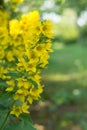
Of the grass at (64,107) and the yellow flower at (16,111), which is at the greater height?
the grass at (64,107)

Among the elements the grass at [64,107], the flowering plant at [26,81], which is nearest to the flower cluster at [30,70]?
the flowering plant at [26,81]

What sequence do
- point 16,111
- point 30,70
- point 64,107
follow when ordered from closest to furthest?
point 30,70, point 16,111, point 64,107

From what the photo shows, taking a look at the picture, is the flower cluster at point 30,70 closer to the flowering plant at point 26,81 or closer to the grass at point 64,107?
the flowering plant at point 26,81

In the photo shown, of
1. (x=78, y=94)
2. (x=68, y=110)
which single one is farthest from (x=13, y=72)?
(x=78, y=94)

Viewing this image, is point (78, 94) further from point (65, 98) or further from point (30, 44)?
point (30, 44)

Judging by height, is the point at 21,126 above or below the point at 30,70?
below

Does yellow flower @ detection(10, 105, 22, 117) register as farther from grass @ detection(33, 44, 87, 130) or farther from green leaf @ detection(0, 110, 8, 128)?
grass @ detection(33, 44, 87, 130)

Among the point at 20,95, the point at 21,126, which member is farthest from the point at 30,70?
the point at 21,126

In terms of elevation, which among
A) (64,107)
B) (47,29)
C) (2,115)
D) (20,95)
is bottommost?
(2,115)

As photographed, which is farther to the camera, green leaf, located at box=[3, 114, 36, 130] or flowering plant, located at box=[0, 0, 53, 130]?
green leaf, located at box=[3, 114, 36, 130]

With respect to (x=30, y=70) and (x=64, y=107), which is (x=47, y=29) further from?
(x=64, y=107)

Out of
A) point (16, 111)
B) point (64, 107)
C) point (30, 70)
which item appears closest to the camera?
point (30, 70)

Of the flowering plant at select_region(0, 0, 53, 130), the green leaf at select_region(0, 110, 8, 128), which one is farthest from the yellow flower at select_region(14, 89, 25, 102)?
the green leaf at select_region(0, 110, 8, 128)
